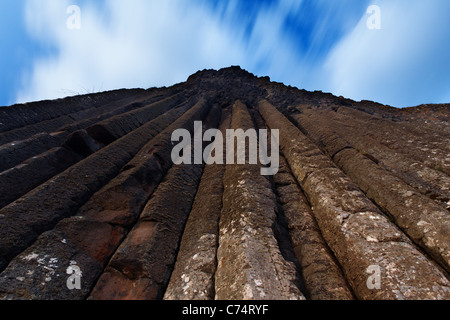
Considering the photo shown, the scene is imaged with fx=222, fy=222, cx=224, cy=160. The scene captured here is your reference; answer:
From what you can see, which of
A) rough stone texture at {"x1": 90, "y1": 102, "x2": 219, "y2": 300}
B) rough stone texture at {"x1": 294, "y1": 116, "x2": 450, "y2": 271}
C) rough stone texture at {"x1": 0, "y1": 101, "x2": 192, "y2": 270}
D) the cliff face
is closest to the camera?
the cliff face

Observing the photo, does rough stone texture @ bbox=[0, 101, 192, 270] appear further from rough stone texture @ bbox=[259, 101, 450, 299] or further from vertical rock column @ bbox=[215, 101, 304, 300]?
rough stone texture @ bbox=[259, 101, 450, 299]

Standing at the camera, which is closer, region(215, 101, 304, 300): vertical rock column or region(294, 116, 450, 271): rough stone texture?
region(215, 101, 304, 300): vertical rock column

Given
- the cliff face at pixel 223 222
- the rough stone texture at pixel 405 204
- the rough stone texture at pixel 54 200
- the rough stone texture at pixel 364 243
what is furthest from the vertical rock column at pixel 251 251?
the rough stone texture at pixel 54 200

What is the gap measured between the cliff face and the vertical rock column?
0.05ft

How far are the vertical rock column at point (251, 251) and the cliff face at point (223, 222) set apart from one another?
0.6 inches

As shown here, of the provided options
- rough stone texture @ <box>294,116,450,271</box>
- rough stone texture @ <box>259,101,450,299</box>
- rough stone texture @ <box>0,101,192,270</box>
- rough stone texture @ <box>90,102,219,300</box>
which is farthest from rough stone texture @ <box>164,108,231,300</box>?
rough stone texture @ <box>294,116,450,271</box>

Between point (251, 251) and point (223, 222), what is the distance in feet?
2.69

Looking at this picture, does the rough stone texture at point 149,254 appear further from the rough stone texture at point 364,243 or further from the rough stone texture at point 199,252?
the rough stone texture at point 364,243

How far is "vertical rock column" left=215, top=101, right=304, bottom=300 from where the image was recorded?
2.07m

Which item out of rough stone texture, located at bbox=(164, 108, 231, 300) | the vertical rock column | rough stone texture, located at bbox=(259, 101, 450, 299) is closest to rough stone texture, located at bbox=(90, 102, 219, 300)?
rough stone texture, located at bbox=(164, 108, 231, 300)

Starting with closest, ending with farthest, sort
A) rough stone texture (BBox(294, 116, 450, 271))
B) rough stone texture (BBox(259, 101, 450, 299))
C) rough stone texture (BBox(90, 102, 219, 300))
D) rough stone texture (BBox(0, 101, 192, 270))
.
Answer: rough stone texture (BBox(259, 101, 450, 299))
rough stone texture (BBox(90, 102, 219, 300))
rough stone texture (BBox(294, 116, 450, 271))
rough stone texture (BBox(0, 101, 192, 270))

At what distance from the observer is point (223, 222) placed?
3193mm
